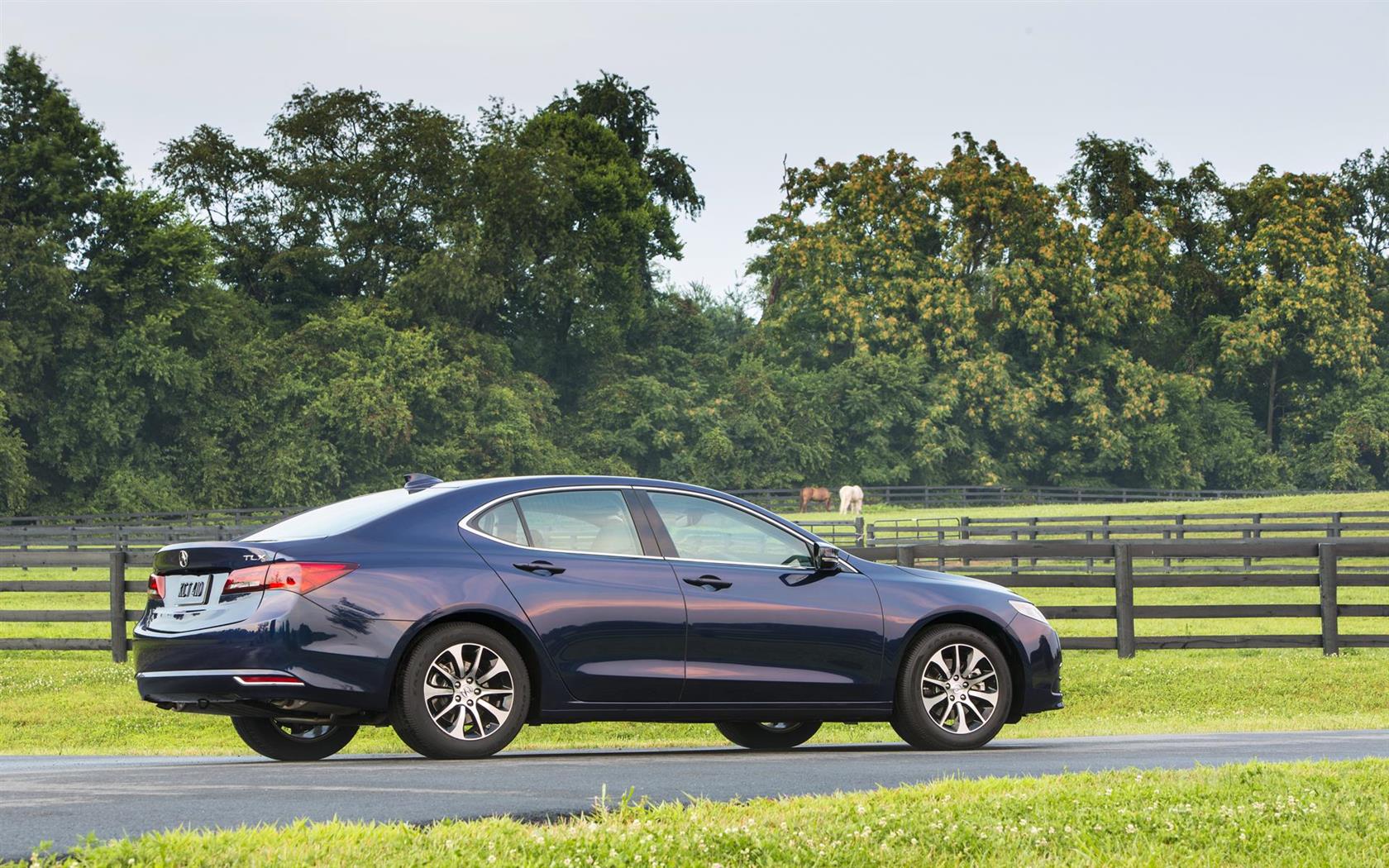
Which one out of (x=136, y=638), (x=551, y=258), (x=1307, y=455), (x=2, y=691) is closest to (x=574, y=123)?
(x=551, y=258)

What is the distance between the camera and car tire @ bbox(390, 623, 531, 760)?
867 cm

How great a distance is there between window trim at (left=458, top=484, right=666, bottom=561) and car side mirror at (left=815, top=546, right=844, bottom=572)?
0.96 metres

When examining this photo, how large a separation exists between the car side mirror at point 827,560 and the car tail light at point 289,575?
268 centimetres

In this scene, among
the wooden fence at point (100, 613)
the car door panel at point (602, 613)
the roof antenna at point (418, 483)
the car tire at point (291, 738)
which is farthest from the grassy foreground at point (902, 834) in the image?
the wooden fence at point (100, 613)

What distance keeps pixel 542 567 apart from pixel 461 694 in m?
0.75

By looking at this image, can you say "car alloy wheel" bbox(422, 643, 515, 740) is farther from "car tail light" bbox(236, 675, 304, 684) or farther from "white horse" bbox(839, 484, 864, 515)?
"white horse" bbox(839, 484, 864, 515)

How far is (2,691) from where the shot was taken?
650 inches

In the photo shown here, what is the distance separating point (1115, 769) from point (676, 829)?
3.11m

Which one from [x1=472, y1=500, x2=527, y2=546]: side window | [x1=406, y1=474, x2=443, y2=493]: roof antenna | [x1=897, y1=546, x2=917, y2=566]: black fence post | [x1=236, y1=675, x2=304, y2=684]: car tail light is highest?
[x1=406, y1=474, x2=443, y2=493]: roof antenna

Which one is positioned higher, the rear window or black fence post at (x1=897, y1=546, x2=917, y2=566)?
the rear window

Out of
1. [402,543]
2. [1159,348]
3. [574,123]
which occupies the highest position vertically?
[574,123]

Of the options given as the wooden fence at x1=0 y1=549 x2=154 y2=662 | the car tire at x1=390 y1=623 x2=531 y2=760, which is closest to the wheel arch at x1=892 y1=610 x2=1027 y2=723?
the car tire at x1=390 y1=623 x2=531 y2=760

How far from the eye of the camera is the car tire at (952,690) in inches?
396

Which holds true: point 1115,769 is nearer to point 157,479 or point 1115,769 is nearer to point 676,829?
point 676,829
